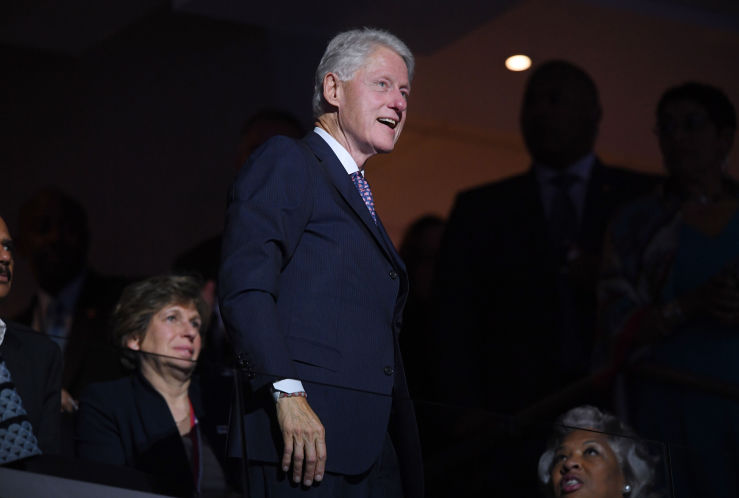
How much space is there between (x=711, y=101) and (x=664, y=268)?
0.71m

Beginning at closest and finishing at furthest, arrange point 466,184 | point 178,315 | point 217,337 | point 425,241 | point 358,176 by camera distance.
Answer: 1. point 358,176
2. point 178,315
3. point 217,337
4. point 425,241
5. point 466,184

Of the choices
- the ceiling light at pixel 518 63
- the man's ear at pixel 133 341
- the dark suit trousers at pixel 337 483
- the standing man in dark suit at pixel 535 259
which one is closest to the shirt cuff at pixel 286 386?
the dark suit trousers at pixel 337 483

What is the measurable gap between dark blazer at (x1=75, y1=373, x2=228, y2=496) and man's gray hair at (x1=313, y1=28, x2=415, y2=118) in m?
0.66

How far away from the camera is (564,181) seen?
529 cm

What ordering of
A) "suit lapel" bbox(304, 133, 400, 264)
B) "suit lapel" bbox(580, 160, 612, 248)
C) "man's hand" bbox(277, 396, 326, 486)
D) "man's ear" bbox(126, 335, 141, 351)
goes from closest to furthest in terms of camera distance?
"man's hand" bbox(277, 396, 326, 486), "suit lapel" bbox(304, 133, 400, 264), "man's ear" bbox(126, 335, 141, 351), "suit lapel" bbox(580, 160, 612, 248)

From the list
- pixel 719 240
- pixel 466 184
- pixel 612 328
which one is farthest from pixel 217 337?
pixel 466 184

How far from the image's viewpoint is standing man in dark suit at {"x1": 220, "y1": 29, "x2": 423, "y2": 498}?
87.1 inches

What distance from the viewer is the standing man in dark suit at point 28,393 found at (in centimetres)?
244

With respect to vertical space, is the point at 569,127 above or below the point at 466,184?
below

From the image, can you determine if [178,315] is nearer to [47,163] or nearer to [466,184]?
[47,163]

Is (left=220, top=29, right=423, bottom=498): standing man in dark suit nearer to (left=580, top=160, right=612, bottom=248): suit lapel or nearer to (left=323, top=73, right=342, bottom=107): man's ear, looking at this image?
(left=323, top=73, right=342, bottom=107): man's ear

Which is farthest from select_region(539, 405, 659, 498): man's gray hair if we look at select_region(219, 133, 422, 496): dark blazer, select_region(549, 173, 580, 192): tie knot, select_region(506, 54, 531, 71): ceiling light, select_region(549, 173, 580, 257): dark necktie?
select_region(506, 54, 531, 71): ceiling light

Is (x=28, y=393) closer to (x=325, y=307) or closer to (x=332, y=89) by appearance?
(x=325, y=307)

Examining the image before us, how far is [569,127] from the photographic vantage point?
5.30m
